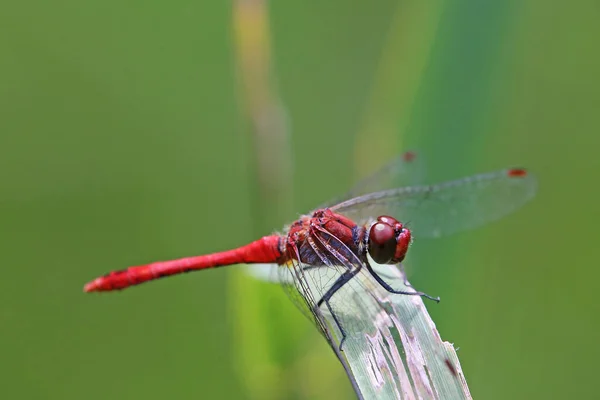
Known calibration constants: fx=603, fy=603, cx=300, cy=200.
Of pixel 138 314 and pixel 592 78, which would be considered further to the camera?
pixel 592 78

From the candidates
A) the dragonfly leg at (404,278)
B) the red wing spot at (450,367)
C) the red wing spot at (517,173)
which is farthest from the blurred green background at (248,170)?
the red wing spot at (450,367)

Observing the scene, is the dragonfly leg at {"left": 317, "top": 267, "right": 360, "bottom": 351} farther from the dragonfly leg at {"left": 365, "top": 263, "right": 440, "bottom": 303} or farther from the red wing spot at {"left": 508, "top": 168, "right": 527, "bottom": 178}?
the red wing spot at {"left": 508, "top": 168, "right": 527, "bottom": 178}

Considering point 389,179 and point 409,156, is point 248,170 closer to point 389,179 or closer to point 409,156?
point 389,179

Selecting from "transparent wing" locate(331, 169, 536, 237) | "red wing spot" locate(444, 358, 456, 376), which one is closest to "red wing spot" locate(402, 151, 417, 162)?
"transparent wing" locate(331, 169, 536, 237)

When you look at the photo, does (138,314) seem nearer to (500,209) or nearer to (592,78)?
(500,209)

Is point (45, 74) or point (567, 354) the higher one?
point (45, 74)

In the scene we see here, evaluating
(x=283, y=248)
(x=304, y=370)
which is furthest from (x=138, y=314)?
(x=304, y=370)

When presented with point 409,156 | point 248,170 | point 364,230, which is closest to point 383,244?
point 364,230

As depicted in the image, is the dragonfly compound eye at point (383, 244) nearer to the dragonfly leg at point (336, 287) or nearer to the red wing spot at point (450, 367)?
the dragonfly leg at point (336, 287)
